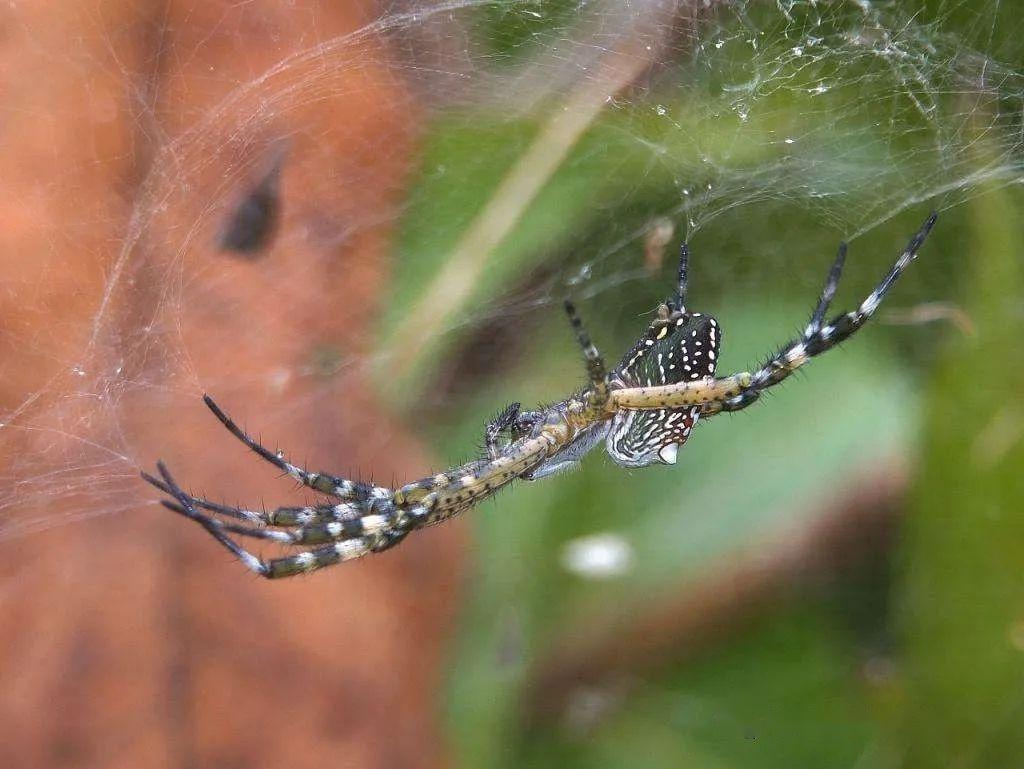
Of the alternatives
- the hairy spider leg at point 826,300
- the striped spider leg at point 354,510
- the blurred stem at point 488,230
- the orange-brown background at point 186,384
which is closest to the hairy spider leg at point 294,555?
the striped spider leg at point 354,510

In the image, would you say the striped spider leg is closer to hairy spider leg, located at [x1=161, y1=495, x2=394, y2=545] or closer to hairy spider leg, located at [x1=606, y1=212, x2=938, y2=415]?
hairy spider leg, located at [x1=161, y1=495, x2=394, y2=545]

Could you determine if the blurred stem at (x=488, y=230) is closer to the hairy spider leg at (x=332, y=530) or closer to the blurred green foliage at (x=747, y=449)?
the blurred green foliage at (x=747, y=449)

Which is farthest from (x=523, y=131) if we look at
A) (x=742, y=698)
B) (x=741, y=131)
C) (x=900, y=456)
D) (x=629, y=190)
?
(x=742, y=698)

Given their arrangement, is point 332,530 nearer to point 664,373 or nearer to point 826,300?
point 664,373

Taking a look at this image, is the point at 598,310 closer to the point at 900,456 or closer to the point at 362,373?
the point at 362,373

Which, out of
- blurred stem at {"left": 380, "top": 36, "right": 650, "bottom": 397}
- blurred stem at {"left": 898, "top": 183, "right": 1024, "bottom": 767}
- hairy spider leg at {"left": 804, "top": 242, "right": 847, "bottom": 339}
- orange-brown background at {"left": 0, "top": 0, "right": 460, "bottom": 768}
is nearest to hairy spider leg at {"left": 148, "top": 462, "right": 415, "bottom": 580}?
orange-brown background at {"left": 0, "top": 0, "right": 460, "bottom": 768}

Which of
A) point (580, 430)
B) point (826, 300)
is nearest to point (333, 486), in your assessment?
point (580, 430)
